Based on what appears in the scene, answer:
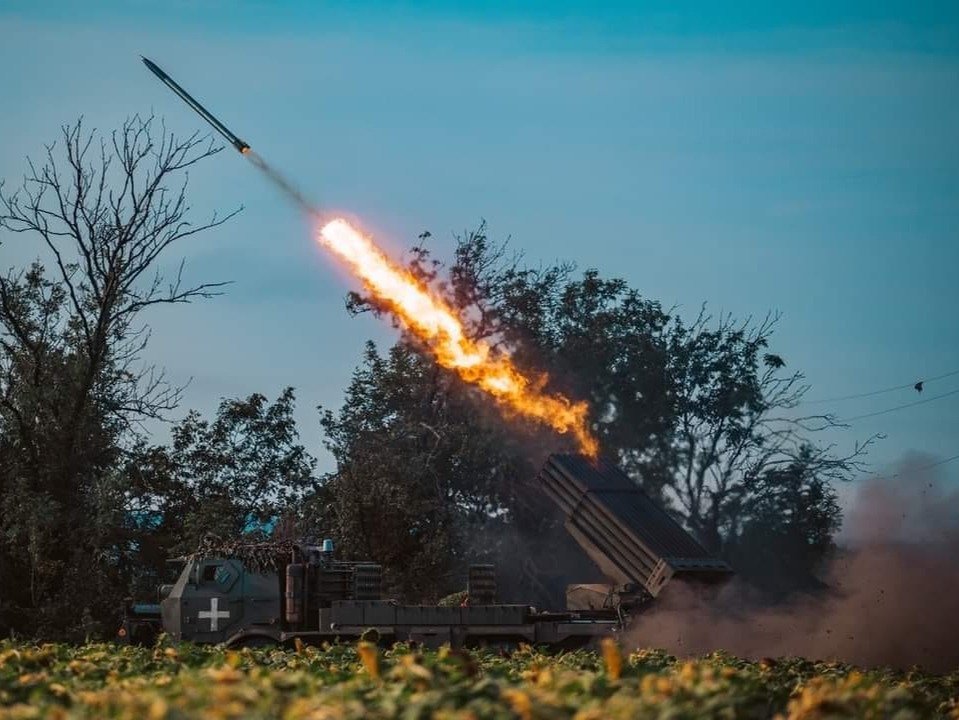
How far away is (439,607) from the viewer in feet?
84.0

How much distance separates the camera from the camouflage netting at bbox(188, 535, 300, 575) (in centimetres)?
2666

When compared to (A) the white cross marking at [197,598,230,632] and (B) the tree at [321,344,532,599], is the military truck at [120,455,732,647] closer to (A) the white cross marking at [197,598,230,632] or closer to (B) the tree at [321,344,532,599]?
(A) the white cross marking at [197,598,230,632]

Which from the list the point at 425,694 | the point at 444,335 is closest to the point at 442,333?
the point at 444,335

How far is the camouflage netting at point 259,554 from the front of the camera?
2666 centimetres

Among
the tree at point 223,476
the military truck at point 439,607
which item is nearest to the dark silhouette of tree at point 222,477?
the tree at point 223,476

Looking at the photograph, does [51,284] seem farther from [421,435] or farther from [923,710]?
[923,710]

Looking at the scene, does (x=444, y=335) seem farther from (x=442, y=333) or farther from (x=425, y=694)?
(x=425, y=694)

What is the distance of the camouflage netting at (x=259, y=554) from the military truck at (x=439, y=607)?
18mm

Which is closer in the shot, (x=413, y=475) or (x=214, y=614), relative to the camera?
(x=214, y=614)

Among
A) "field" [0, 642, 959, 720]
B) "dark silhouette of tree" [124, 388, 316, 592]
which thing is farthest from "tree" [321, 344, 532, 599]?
"field" [0, 642, 959, 720]

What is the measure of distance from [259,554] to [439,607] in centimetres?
347

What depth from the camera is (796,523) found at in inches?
1917

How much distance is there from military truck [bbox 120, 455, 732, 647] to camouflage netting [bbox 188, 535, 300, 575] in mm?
18

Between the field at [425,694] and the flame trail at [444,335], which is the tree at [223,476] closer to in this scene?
the flame trail at [444,335]
